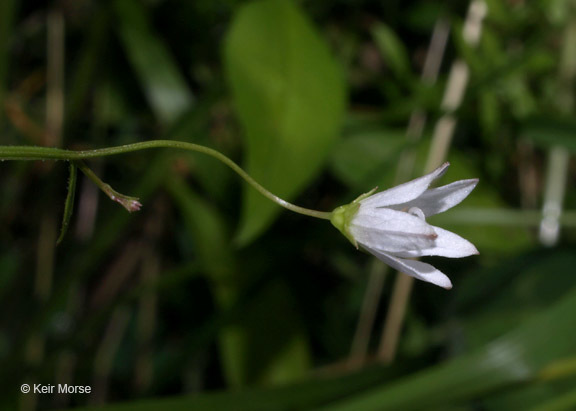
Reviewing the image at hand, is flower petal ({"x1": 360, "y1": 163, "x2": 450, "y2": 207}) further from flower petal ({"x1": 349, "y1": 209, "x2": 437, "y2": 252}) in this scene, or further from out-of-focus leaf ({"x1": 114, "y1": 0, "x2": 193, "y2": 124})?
out-of-focus leaf ({"x1": 114, "y1": 0, "x2": 193, "y2": 124})

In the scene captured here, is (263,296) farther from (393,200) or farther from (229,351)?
(393,200)

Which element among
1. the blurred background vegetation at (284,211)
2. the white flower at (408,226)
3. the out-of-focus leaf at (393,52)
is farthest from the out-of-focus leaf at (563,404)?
the out-of-focus leaf at (393,52)

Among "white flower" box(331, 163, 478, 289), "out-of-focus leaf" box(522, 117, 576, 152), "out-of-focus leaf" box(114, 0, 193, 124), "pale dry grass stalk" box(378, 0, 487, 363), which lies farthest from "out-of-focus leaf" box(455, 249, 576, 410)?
"white flower" box(331, 163, 478, 289)

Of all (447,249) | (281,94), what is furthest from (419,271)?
(281,94)

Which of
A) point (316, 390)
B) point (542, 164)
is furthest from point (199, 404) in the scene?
point (542, 164)

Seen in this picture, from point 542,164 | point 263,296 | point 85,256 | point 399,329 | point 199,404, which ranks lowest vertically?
point 199,404

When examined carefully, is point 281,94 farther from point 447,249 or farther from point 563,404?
point 563,404
